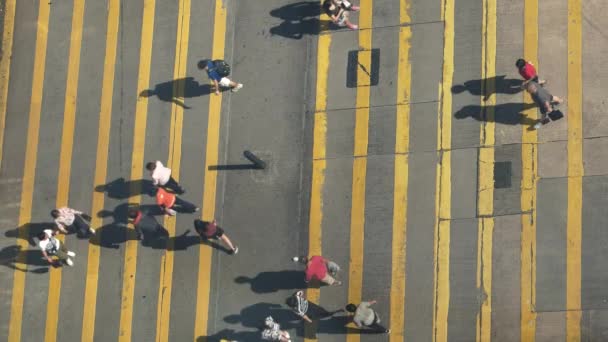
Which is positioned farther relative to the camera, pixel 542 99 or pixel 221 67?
pixel 221 67

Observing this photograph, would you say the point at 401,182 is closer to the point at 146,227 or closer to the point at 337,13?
the point at 337,13

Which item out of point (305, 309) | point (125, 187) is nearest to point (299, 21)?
point (125, 187)

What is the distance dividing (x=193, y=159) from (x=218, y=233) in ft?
8.55

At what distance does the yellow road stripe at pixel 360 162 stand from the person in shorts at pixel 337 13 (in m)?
0.41

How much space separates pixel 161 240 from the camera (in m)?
18.7

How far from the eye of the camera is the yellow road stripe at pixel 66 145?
61.6 ft

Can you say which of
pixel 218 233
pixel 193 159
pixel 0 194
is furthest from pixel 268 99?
pixel 0 194

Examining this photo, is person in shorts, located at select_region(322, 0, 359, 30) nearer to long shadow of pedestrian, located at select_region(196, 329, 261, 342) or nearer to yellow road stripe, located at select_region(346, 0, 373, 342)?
yellow road stripe, located at select_region(346, 0, 373, 342)

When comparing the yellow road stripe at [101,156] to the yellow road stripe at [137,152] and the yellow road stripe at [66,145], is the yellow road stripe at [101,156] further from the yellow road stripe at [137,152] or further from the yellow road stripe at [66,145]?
the yellow road stripe at [66,145]

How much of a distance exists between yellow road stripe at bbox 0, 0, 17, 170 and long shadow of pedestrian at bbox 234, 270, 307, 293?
8.02 metres

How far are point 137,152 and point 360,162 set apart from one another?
19.1 ft

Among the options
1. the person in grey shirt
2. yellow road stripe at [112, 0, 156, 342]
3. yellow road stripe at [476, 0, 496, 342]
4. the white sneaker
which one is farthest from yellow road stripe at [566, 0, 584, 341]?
yellow road stripe at [112, 0, 156, 342]

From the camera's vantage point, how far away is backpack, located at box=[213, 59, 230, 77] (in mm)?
17953

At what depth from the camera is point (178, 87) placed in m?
19.6
